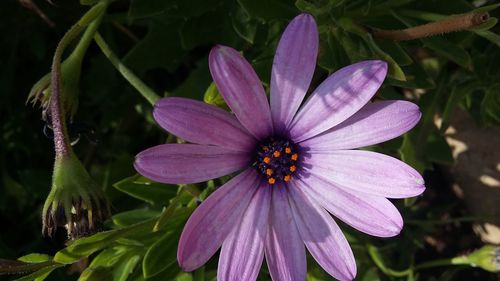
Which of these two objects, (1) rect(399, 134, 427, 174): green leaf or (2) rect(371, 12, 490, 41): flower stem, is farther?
(1) rect(399, 134, 427, 174): green leaf

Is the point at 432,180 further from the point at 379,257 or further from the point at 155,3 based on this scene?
the point at 155,3

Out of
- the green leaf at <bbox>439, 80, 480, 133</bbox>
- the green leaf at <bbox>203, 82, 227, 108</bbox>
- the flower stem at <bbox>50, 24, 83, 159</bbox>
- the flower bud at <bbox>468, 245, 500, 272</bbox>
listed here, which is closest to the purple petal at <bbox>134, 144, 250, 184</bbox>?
the green leaf at <bbox>203, 82, 227, 108</bbox>

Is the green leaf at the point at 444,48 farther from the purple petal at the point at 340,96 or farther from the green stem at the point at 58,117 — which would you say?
the green stem at the point at 58,117

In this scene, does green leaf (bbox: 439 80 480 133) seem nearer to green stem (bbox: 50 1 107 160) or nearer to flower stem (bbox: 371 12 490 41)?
flower stem (bbox: 371 12 490 41)

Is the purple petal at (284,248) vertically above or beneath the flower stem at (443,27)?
beneath

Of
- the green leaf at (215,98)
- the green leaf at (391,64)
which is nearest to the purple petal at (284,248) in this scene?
the green leaf at (215,98)

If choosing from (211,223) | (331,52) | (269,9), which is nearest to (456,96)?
(331,52)

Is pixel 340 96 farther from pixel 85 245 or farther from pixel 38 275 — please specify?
pixel 38 275

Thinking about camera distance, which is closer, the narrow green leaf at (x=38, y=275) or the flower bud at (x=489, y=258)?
the narrow green leaf at (x=38, y=275)
